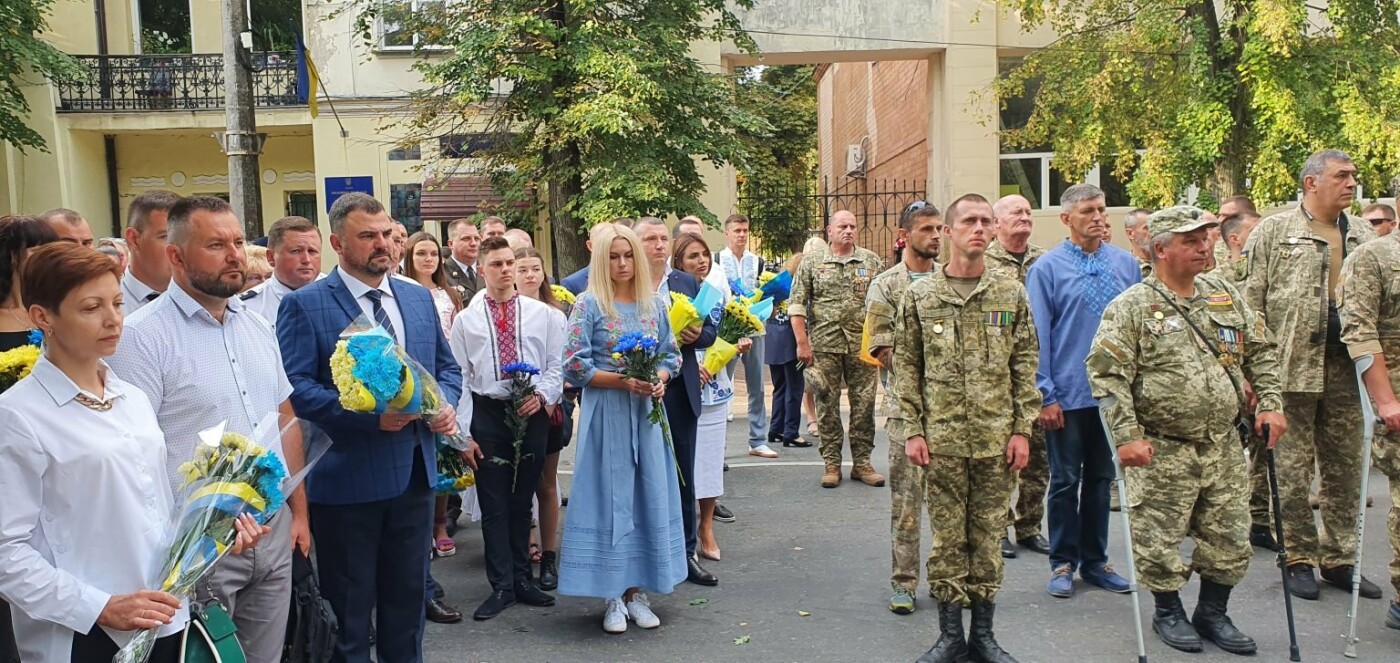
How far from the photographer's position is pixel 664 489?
604 cm

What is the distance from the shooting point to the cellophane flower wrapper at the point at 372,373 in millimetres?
4219

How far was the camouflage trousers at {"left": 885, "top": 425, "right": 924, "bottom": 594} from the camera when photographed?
19.2 feet

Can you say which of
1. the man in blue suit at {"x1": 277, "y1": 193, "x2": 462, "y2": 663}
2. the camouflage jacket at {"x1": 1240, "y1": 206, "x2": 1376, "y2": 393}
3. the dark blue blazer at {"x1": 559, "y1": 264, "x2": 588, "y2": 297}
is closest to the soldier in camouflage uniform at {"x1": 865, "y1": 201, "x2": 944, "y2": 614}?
the camouflage jacket at {"x1": 1240, "y1": 206, "x2": 1376, "y2": 393}

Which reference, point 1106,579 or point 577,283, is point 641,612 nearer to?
point 1106,579

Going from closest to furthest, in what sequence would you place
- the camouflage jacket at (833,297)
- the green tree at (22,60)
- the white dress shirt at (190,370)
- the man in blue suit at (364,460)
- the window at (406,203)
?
the white dress shirt at (190,370) → the man in blue suit at (364,460) → the camouflage jacket at (833,297) → the green tree at (22,60) → the window at (406,203)

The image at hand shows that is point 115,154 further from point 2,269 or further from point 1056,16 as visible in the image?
point 2,269

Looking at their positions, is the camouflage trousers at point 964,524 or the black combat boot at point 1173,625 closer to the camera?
the camouflage trousers at point 964,524

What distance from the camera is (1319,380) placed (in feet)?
20.5

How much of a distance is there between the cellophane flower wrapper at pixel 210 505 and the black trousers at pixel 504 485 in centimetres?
273

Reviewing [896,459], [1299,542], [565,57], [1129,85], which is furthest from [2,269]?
[1129,85]

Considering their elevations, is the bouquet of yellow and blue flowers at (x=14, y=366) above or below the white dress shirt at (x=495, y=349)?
above

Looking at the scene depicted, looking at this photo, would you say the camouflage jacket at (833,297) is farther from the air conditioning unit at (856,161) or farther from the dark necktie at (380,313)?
the air conditioning unit at (856,161)

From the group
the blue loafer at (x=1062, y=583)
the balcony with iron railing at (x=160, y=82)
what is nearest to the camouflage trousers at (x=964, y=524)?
the blue loafer at (x=1062, y=583)

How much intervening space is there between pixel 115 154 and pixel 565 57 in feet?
43.6
